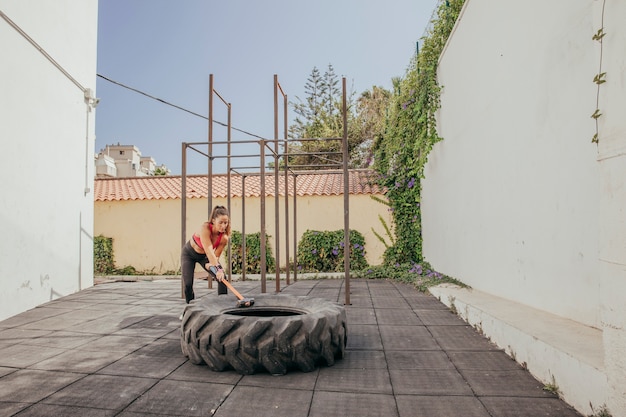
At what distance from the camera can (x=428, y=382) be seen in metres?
2.40

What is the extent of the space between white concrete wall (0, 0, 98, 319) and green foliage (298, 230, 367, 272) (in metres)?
4.47

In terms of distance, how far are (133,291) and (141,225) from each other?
4.12 m

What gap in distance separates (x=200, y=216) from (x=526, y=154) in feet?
26.6

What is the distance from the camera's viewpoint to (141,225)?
398 inches

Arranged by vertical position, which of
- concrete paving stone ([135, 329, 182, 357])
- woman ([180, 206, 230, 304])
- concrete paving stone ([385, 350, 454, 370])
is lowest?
concrete paving stone ([385, 350, 454, 370])

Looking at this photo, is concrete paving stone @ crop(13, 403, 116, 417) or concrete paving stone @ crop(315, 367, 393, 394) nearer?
concrete paving stone @ crop(13, 403, 116, 417)

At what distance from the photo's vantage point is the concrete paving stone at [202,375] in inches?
95.9

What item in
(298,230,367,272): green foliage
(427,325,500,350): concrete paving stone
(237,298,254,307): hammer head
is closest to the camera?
(427,325,500,350): concrete paving stone

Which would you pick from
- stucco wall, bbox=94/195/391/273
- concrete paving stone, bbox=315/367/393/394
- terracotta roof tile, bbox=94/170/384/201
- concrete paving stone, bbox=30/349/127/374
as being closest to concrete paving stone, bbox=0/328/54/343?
concrete paving stone, bbox=30/349/127/374

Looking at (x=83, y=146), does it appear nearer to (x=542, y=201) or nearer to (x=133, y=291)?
(x=133, y=291)

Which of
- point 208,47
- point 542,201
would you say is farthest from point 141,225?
point 542,201

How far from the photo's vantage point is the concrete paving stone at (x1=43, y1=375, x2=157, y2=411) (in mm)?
2062

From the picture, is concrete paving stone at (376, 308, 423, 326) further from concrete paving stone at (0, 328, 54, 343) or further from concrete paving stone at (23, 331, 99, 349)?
concrete paving stone at (0, 328, 54, 343)

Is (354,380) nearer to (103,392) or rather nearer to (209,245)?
(103,392)
